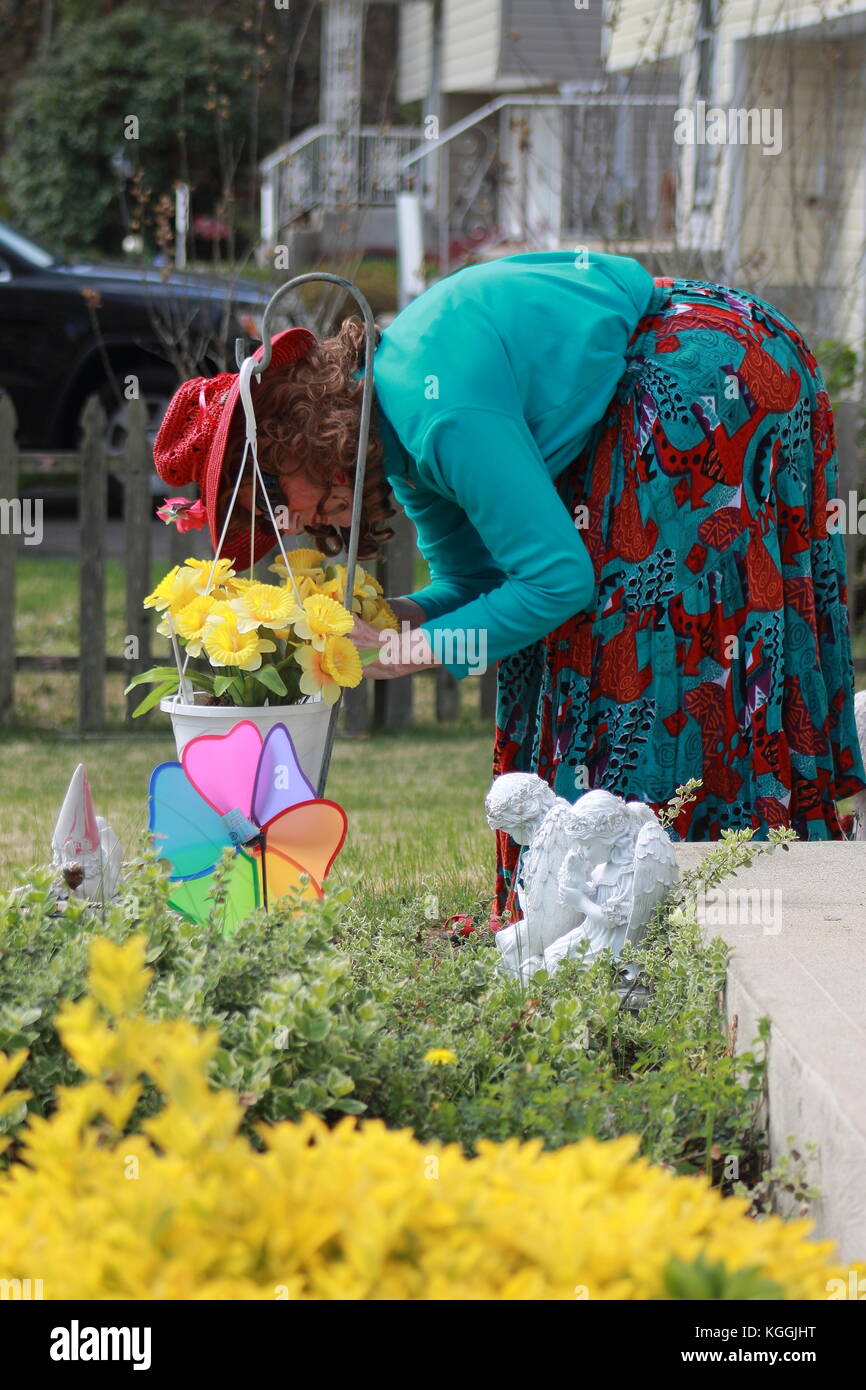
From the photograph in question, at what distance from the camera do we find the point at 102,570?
262 inches

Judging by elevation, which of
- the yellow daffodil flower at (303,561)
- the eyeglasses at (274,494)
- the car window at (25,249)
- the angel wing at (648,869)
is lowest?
the angel wing at (648,869)

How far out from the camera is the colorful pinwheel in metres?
2.45

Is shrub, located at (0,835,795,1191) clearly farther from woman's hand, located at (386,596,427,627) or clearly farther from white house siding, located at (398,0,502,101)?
white house siding, located at (398,0,502,101)

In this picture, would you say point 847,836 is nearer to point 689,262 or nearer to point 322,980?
point 322,980

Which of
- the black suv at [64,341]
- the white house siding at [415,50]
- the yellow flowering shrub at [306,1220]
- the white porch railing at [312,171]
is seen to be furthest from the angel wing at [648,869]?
the white house siding at [415,50]

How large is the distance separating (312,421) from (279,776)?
1.98 feet

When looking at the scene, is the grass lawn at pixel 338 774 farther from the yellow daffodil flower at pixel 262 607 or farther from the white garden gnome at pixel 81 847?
the yellow daffodil flower at pixel 262 607

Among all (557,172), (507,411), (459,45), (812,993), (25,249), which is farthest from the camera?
(459,45)

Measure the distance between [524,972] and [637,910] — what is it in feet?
0.72

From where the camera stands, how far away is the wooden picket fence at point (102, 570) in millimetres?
6504

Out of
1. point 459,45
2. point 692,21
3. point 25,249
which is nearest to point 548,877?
point 692,21

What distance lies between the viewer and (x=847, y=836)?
3594 millimetres

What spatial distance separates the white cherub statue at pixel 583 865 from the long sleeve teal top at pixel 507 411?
10.7 inches

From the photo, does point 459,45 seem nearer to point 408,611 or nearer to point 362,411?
point 408,611
